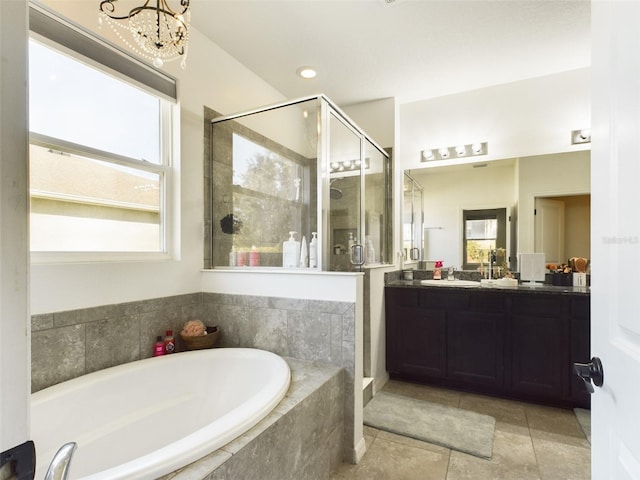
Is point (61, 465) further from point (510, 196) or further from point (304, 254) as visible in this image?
point (510, 196)

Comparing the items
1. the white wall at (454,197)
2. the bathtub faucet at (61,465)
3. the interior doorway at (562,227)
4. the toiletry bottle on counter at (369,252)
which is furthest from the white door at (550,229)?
the bathtub faucet at (61,465)

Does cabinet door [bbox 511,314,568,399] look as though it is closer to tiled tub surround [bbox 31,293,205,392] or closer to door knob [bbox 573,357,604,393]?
door knob [bbox 573,357,604,393]

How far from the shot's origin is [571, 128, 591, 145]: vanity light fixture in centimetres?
277

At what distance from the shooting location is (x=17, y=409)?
0.38 metres

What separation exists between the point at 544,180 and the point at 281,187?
239 cm

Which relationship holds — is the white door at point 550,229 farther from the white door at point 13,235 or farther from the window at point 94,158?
the white door at point 13,235

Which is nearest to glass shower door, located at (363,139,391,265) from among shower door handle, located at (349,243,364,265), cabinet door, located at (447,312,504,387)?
shower door handle, located at (349,243,364,265)

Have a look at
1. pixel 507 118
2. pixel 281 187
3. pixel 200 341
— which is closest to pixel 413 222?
pixel 507 118

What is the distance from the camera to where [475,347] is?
2664mm

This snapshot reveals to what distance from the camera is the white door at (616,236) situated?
62 centimetres

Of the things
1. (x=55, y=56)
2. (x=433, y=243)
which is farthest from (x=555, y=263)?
(x=55, y=56)

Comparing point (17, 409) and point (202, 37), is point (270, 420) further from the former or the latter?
point (202, 37)

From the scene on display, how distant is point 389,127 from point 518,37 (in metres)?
1.25

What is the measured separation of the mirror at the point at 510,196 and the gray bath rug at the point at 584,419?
1.18 meters
